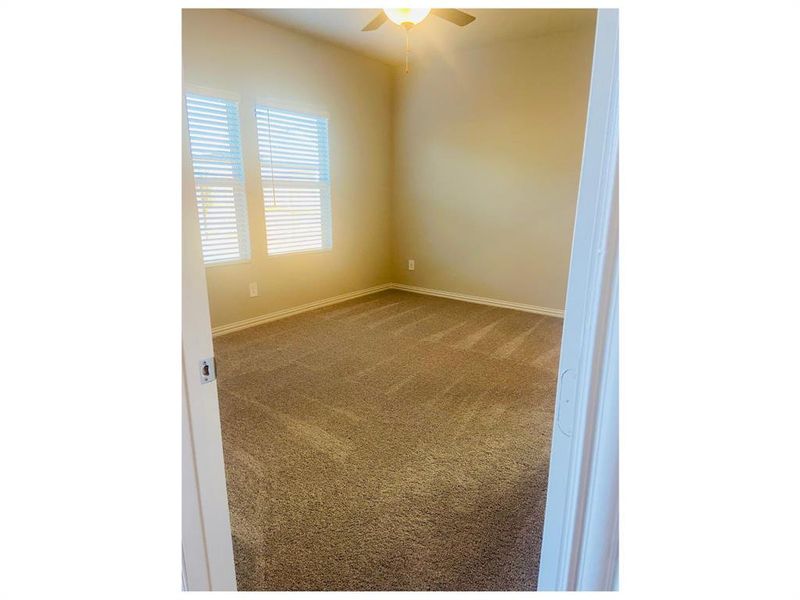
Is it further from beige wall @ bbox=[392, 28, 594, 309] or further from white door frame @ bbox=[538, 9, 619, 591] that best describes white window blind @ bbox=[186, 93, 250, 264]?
white door frame @ bbox=[538, 9, 619, 591]

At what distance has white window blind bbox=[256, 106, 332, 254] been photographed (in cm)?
371

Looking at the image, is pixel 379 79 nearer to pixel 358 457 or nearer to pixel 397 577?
pixel 358 457

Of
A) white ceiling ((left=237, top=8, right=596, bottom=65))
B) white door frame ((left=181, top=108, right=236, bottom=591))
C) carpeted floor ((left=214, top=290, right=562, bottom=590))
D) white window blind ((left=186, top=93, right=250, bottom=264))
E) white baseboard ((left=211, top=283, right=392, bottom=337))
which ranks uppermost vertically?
white ceiling ((left=237, top=8, right=596, bottom=65))

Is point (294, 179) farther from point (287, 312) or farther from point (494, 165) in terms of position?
point (494, 165)

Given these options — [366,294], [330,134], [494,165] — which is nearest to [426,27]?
[330,134]

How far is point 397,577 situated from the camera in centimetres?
136

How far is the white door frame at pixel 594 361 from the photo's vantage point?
511mm

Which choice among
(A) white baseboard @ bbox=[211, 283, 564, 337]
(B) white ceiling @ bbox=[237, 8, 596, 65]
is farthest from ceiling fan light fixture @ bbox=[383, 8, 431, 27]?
(A) white baseboard @ bbox=[211, 283, 564, 337]

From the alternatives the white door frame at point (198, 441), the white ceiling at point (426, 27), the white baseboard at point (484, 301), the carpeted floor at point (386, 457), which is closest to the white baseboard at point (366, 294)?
the white baseboard at point (484, 301)

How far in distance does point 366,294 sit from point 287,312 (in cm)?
115

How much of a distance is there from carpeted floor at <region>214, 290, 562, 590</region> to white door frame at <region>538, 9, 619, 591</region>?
2.95 feet

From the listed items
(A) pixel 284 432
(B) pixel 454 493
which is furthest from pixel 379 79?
(B) pixel 454 493
